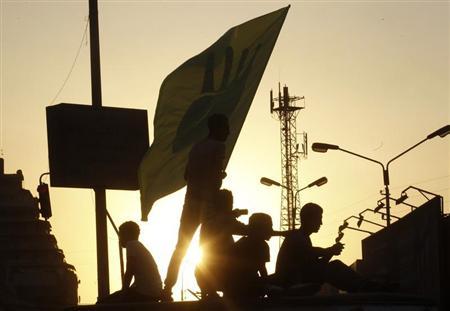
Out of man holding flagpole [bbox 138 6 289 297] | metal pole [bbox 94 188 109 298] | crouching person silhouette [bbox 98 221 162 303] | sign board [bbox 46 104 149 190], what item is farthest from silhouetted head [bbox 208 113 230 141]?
sign board [bbox 46 104 149 190]

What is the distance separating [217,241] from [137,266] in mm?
1791

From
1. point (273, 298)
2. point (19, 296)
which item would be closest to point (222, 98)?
point (273, 298)

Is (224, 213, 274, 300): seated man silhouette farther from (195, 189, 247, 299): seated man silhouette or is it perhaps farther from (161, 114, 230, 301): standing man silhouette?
(161, 114, 230, 301): standing man silhouette

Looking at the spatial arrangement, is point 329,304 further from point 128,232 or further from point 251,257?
point 128,232

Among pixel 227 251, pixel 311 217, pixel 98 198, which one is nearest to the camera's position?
pixel 227 251

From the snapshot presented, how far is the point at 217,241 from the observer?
12.1m

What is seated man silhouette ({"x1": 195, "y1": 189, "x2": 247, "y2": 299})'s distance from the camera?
11.6 m

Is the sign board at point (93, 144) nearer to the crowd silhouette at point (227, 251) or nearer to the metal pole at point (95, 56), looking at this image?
the metal pole at point (95, 56)

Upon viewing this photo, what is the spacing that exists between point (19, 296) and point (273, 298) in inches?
4824

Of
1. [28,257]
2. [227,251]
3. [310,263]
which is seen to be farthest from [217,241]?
[28,257]

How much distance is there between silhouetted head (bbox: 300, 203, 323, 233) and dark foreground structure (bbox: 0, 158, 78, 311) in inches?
4677

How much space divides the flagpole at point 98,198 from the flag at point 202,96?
236 inches

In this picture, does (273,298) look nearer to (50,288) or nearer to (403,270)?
(403,270)

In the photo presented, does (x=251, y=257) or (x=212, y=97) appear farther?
(x=212, y=97)
